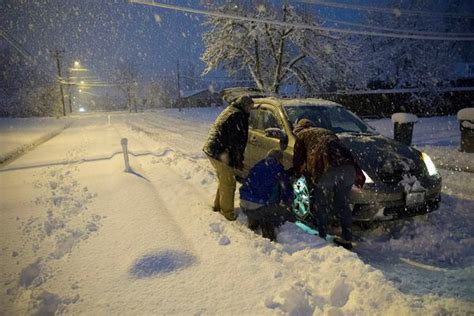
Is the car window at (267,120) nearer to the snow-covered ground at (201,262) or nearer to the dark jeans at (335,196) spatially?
the snow-covered ground at (201,262)

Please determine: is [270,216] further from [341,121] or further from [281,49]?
[281,49]

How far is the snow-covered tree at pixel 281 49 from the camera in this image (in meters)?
23.8

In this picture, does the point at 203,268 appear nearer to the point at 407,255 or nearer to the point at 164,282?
the point at 164,282

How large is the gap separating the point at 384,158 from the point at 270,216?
182cm

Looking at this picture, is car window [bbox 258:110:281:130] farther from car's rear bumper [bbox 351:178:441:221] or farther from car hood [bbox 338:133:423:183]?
car's rear bumper [bbox 351:178:441:221]

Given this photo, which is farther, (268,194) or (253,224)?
(253,224)

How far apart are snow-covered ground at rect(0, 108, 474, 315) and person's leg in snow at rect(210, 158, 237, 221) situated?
0.51ft

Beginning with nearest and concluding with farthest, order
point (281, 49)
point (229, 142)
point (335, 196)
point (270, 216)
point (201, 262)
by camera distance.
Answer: point (201, 262) < point (335, 196) < point (270, 216) < point (229, 142) < point (281, 49)

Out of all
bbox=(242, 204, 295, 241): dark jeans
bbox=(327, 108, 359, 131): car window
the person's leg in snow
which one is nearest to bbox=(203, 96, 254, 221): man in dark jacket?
the person's leg in snow

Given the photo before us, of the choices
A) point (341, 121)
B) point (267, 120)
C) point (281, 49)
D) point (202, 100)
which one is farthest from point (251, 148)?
point (202, 100)

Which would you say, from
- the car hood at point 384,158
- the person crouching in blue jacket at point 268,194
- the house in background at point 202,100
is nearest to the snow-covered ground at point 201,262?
the person crouching in blue jacket at point 268,194

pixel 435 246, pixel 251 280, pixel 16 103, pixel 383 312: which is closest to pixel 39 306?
pixel 251 280

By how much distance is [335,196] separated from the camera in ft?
13.8

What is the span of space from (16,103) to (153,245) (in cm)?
6669
